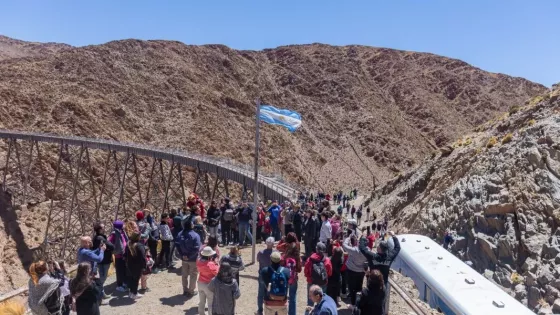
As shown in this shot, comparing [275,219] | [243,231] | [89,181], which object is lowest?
[89,181]

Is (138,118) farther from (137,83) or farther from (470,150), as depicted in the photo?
(470,150)

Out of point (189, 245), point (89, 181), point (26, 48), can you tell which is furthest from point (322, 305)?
point (26, 48)

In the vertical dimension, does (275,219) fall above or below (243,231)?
above

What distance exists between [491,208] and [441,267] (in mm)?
6844

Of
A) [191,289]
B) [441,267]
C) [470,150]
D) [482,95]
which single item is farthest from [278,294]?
[482,95]

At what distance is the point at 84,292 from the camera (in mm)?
5836

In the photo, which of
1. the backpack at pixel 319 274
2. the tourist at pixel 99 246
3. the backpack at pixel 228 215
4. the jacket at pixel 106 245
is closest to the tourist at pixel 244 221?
the backpack at pixel 228 215

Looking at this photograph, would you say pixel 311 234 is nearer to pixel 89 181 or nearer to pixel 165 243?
pixel 165 243

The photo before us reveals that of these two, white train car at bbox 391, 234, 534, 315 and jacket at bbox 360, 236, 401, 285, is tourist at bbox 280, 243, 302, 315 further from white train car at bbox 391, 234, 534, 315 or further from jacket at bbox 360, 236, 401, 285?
white train car at bbox 391, 234, 534, 315

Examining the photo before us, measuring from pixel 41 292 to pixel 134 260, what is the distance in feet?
7.24

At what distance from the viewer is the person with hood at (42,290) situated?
5645 mm

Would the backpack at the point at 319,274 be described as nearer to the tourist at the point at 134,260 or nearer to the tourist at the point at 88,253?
the tourist at the point at 134,260

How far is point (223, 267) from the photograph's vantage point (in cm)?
607

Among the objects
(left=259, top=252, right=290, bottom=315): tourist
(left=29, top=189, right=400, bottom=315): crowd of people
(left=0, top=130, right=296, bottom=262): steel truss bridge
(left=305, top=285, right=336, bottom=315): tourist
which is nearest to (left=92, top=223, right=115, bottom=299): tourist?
(left=29, top=189, right=400, bottom=315): crowd of people
